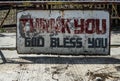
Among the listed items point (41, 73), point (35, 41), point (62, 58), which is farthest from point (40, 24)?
point (41, 73)

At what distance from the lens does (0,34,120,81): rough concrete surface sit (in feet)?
23.6

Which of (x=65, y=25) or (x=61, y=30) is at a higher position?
(x=65, y=25)

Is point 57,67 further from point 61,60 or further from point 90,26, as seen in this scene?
point 90,26

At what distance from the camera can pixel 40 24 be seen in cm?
857

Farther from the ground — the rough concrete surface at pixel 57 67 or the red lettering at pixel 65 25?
the red lettering at pixel 65 25

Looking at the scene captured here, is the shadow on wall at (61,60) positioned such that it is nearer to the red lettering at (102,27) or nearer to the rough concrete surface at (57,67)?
the rough concrete surface at (57,67)

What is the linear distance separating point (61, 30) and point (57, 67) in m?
1.09

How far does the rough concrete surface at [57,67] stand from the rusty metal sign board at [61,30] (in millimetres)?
255

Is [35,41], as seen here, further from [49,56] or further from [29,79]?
[29,79]

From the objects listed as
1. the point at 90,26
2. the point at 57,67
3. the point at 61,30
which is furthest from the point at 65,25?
the point at 57,67

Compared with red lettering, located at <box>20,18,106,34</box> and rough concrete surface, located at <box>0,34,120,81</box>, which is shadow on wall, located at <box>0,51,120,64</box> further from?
red lettering, located at <box>20,18,106,34</box>

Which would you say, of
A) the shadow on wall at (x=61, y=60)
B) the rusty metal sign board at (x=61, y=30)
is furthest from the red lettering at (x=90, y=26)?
the shadow on wall at (x=61, y=60)

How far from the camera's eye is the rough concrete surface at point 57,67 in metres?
7.19

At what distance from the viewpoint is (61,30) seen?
8586 millimetres
